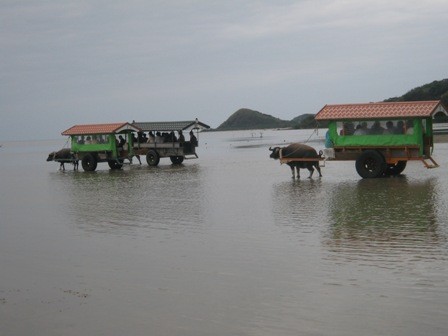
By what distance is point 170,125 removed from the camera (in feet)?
107

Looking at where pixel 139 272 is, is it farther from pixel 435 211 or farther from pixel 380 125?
pixel 380 125

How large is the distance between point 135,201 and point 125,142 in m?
15.4

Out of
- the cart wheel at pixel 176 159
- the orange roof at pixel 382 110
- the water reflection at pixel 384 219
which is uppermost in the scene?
the orange roof at pixel 382 110

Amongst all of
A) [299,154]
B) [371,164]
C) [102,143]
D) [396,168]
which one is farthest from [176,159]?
[371,164]

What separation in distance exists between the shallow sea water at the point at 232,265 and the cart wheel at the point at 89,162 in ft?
48.7

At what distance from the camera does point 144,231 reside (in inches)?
492

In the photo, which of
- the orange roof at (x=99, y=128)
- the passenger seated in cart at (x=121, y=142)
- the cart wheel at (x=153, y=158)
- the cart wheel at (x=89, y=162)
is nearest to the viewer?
the orange roof at (x=99, y=128)

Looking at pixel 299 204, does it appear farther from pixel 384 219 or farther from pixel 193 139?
pixel 193 139

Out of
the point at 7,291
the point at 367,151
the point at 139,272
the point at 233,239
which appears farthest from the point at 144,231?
the point at 367,151

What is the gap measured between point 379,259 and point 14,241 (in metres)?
6.66

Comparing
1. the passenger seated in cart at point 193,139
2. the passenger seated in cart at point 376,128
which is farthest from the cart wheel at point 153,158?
the passenger seated in cart at point 376,128

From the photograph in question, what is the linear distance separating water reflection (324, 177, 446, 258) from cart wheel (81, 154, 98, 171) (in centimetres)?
1663

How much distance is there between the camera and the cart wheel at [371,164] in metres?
20.8

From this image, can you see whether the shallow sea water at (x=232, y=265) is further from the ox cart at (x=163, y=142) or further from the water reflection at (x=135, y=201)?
the ox cart at (x=163, y=142)
